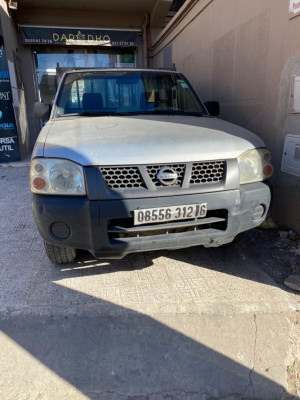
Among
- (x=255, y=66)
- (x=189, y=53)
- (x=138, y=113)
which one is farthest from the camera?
(x=189, y=53)

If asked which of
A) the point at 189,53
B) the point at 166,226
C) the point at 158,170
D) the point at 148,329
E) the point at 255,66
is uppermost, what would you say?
the point at 189,53

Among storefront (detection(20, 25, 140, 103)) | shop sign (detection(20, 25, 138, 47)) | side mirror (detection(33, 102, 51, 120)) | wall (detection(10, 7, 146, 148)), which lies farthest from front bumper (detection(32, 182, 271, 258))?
shop sign (detection(20, 25, 138, 47))

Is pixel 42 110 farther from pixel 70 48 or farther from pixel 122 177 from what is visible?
pixel 70 48

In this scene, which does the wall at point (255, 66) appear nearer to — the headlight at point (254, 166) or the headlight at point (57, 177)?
the headlight at point (254, 166)

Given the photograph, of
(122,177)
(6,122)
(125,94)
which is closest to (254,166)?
(122,177)

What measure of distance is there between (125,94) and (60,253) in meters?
2.01

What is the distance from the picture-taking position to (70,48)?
9.81 m

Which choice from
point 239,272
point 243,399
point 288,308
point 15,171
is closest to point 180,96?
point 239,272

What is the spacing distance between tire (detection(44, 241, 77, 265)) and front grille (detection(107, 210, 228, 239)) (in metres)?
0.65

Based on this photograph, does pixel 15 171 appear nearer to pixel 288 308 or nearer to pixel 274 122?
pixel 274 122

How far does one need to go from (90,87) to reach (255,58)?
227 cm

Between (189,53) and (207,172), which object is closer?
(207,172)

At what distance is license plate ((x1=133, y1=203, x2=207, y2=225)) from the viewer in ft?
6.96

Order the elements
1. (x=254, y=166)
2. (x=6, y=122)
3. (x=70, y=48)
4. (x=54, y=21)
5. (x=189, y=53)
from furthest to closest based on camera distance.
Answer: (x=70, y=48), (x=54, y=21), (x=6, y=122), (x=189, y=53), (x=254, y=166)
